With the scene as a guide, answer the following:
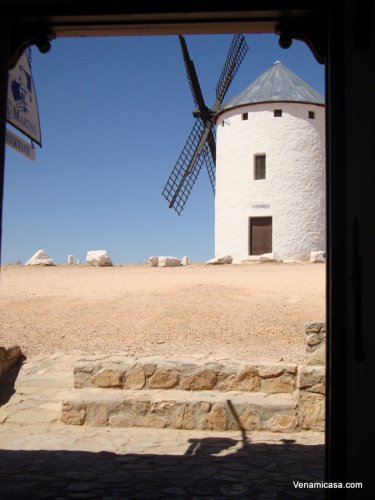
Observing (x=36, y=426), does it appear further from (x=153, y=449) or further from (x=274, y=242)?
(x=274, y=242)

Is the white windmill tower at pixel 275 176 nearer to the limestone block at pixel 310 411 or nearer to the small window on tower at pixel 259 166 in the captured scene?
A: the small window on tower at pixel 259 166

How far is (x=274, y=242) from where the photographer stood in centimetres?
2133

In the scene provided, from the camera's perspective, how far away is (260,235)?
2167 cm

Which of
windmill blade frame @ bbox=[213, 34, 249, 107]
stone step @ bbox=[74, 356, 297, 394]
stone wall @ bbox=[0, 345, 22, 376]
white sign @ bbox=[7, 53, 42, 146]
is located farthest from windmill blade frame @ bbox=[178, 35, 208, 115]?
white sign @ bbox=[7, 53, 42, 146]

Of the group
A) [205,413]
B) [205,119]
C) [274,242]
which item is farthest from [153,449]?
[205,119]

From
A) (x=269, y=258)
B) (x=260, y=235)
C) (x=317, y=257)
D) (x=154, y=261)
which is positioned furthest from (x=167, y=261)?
(x=317, y=257)

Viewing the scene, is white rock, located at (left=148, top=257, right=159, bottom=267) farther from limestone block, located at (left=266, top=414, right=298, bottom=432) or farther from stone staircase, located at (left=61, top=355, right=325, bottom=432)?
limestone block, located at (left=266, top=414, right=298, bottom=432)

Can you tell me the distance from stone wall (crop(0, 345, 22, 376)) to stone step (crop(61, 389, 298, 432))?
1582 millimetres

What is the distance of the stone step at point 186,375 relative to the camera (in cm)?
694

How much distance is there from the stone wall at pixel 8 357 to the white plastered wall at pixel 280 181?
534 inches

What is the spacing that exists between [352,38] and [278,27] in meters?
0.43

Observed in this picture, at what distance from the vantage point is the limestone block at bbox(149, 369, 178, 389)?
7.09 meters

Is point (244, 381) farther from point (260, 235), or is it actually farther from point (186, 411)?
point (260, 235)

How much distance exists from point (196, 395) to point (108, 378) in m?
1.20
